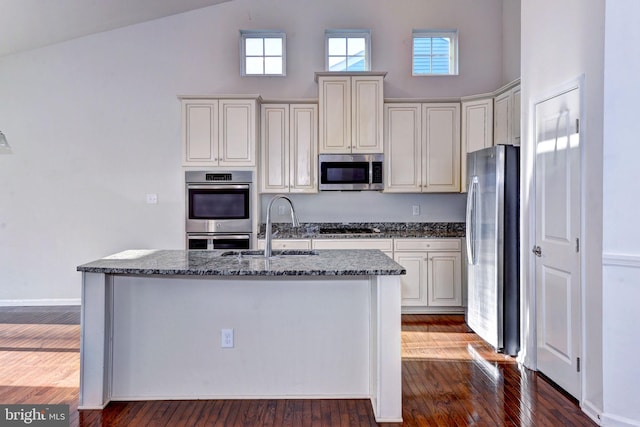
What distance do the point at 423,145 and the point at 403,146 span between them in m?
0.22

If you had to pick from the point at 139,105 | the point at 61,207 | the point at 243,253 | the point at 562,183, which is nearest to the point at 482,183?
the point at 562,183

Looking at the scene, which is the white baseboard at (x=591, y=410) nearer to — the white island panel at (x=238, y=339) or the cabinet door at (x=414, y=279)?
the white island panel at (x=238, y=339)

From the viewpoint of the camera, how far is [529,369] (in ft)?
10.4

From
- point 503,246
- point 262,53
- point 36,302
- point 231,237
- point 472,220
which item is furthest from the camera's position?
point 262,53

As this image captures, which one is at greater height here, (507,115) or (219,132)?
(507,115)

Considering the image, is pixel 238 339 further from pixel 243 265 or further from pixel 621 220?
pixel 621 220

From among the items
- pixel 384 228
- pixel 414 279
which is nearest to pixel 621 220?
pixel 414 279

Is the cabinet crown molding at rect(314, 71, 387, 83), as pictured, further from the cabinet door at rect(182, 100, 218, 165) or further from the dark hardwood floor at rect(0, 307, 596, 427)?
the dark hardwood floor at rect(0, 307, 596, 427)

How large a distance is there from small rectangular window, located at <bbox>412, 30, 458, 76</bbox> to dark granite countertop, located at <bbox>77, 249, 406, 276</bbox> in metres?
3.12

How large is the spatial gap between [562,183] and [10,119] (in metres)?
5.56

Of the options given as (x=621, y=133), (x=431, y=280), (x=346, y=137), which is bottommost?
(x=431, y=280)

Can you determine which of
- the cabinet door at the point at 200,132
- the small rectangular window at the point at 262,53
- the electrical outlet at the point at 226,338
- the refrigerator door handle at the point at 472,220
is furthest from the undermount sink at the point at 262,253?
the small rectangular window at the point at 262,53

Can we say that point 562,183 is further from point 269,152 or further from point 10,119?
point 10,119

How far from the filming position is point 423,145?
4.89 m
